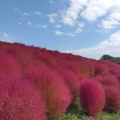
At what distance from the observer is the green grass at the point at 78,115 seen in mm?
7332

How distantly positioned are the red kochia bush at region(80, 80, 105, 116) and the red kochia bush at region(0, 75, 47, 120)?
12.3 feet

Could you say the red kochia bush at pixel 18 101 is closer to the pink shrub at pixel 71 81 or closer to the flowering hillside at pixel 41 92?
the flowering hillside at pixel 41 92

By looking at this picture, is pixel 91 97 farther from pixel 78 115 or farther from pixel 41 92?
pixel 41 92

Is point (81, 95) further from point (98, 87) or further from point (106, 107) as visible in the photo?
point (106, 107)

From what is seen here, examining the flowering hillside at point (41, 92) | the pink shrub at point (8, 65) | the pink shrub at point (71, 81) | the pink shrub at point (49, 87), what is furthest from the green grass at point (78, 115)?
the pink shrub at point (8, 65)

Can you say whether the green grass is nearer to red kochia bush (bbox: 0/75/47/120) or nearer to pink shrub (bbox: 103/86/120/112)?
pink shrub (bbox: 103/86/120/112)

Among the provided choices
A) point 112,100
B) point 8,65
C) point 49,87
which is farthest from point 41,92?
point 112,100

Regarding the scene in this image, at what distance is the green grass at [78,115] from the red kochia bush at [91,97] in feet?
0.73

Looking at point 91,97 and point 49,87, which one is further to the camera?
point 91,97

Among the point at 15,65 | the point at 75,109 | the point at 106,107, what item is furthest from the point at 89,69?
the point at 15,65

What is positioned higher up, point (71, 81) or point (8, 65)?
point (8, 65)

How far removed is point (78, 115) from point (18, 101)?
4.28m

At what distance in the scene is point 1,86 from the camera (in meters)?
4.00

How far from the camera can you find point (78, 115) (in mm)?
7934
